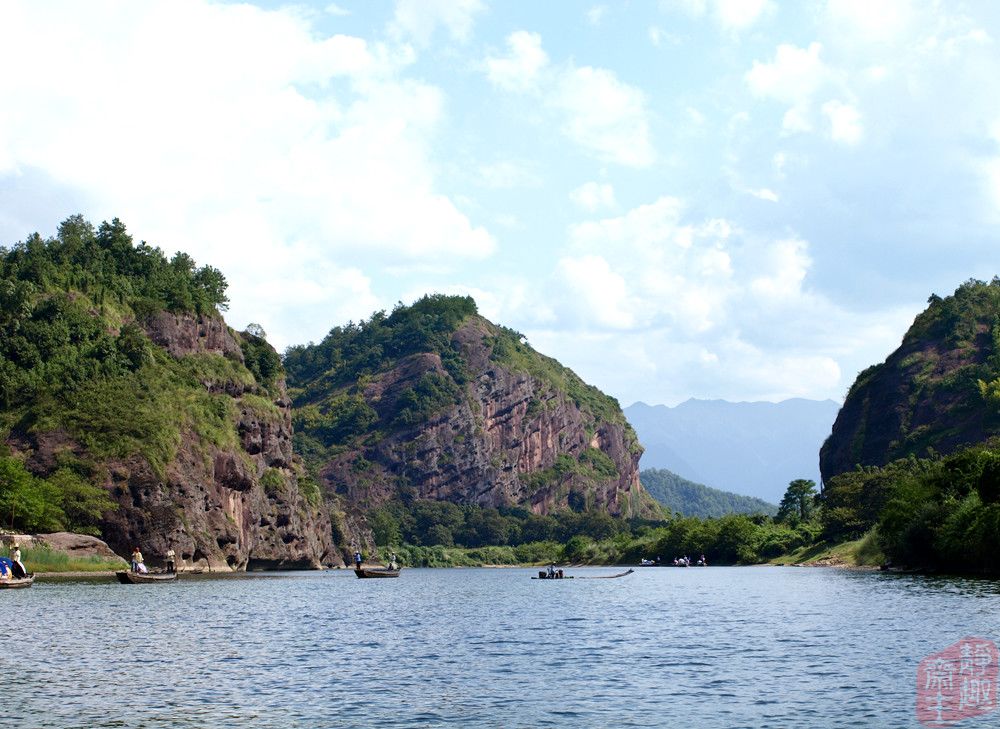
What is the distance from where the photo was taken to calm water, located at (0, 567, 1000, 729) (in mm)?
35000

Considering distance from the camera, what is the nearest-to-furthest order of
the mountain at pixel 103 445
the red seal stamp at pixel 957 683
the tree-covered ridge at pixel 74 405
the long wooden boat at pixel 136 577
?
the red seal stamp at pixel 957 683 → the long wooden boat at pixel 136 577 → the tree-covered ridge at pixel 74 405 → the mountain at pixel 103 445

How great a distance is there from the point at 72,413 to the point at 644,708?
6062 inches

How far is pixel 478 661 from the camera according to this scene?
4922cm

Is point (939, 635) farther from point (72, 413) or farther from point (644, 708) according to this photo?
point (72, 413)

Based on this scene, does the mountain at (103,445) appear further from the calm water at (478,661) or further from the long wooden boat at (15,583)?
the calm water at (478,661)

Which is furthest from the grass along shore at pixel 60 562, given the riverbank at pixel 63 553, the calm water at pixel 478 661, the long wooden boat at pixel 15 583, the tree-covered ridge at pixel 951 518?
the tree-covered ridge at pixel 951 518

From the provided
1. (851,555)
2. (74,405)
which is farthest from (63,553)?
(851,555)

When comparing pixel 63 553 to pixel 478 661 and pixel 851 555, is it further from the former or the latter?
pixel 851 555

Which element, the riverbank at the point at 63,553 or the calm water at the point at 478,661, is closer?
the calm water at the point at 478,661

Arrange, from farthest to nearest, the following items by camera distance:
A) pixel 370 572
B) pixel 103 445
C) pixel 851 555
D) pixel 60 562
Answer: pixel 851 555
pixel 103 445
pixel 370 572
pixel 60 562

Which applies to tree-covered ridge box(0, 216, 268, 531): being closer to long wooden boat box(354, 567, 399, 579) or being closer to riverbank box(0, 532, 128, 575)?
riverbank box(0, 532, 128, 575)

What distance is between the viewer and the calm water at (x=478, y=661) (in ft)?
115

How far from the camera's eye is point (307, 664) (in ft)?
157

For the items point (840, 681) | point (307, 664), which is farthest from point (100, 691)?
point (840, 681)
